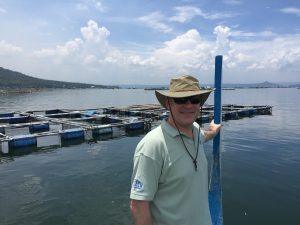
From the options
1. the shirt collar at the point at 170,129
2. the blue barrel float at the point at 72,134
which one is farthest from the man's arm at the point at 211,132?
the blue barrel float at the point at 72,134

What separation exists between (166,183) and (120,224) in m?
8.61

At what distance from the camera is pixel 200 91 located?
3.09 meters

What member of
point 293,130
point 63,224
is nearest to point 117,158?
point 63,224

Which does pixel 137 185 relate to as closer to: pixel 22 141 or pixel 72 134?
pixel 22 141

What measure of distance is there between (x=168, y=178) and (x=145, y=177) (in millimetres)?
249

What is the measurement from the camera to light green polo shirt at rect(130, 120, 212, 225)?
2.76m

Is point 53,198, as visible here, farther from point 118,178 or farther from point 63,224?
point 118,178

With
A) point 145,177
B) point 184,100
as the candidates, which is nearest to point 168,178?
point 145,177

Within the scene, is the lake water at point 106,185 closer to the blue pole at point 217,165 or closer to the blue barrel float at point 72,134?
the blue barrel float at point 72,134

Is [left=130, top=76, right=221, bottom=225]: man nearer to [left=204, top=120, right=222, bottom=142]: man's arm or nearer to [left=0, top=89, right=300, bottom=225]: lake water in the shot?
[left=204, top=120, right=222, bottom=142]: man's arm

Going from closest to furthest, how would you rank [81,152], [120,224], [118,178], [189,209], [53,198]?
[189,209] → [120,224] → [53,198] → [118,178] → [81,152]

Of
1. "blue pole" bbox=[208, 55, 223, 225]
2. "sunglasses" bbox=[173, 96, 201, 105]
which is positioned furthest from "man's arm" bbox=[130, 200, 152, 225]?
"blue pole" bbox=[208, 55, 223, 225]

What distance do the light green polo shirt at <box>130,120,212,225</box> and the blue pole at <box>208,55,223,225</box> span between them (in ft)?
7.17

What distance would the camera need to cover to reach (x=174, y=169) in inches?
113
